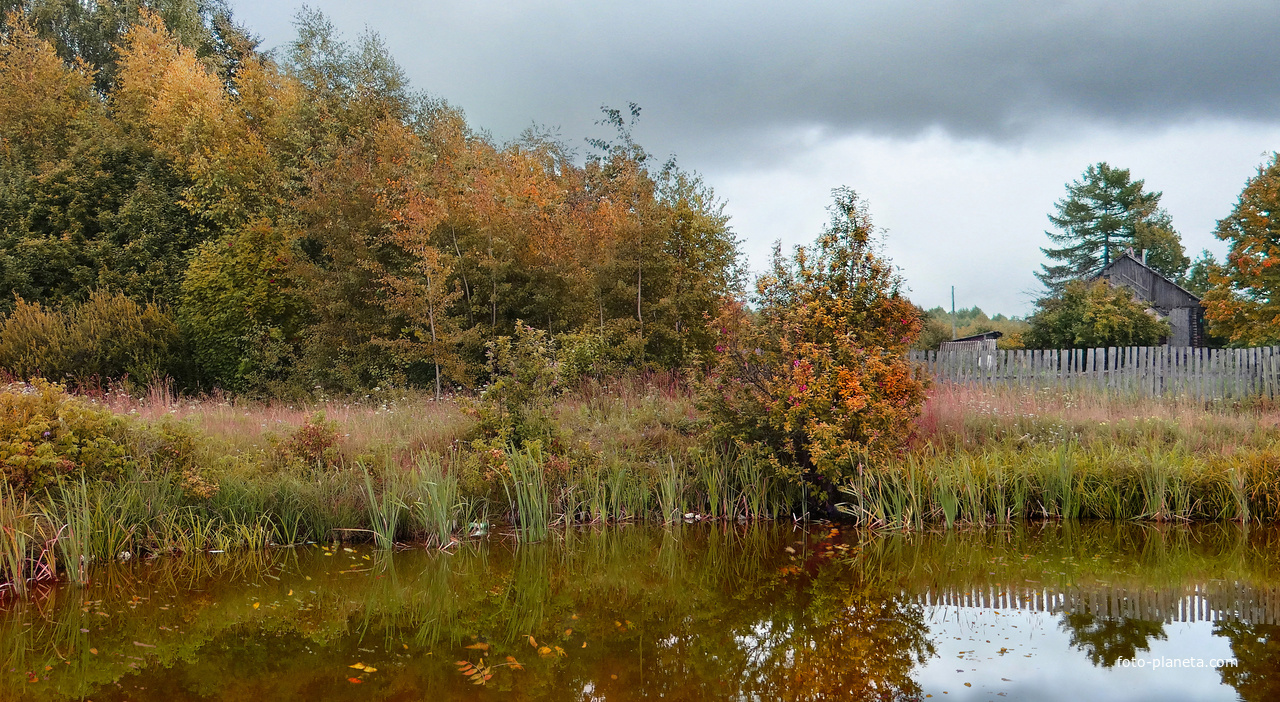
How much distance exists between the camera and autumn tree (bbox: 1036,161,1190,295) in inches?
1686

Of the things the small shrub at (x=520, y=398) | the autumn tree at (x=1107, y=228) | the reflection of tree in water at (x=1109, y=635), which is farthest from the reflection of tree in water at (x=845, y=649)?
the autumn tree at (x=1107, y=228)

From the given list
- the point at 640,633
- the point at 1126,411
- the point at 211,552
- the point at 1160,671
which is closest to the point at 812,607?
the point at 640,633

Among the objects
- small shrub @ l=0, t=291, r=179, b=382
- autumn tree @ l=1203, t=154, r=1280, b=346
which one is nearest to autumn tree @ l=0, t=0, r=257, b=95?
small shrub @ l=0, t=291, r=179, b=382

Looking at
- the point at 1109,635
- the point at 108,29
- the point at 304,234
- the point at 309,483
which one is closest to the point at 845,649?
the point at 1109,635

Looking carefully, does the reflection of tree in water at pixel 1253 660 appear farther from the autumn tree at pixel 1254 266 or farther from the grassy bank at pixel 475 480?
the autumn tree at pixel 1254 266

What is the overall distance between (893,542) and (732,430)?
2058mm

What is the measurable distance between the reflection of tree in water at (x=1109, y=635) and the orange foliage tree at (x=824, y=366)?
2.83 m

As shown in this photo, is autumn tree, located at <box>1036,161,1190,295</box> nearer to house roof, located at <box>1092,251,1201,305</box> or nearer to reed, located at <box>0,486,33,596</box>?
house roof, located at <box>1092,251,1201,305</box>

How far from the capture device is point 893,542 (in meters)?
7.18

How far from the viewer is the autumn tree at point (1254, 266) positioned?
1902cm

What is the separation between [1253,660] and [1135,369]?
1273 cm

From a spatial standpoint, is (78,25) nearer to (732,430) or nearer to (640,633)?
(732,430)

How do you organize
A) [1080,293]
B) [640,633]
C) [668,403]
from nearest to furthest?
[640,633]
[668,403]
[1080,293]

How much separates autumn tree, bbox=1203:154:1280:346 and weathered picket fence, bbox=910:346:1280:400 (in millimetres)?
4579
